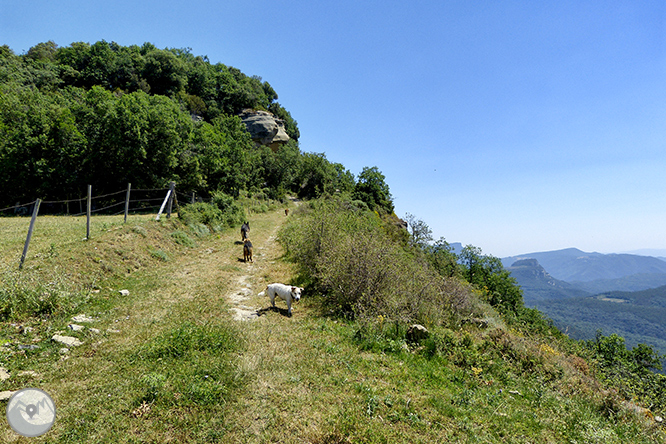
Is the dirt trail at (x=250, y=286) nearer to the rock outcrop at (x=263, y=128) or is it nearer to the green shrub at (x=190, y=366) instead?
the green shrub at (x=190, y=366)

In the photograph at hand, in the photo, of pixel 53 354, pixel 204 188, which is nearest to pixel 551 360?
pixel 53 354

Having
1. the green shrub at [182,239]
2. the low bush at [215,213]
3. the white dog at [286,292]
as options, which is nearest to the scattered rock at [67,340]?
the white dog at [286,292]

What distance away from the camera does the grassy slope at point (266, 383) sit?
385cm

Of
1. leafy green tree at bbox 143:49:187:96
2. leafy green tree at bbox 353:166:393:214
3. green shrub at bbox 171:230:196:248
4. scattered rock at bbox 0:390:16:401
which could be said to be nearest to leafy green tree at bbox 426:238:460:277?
leafy green tree at bbox 353:166:393:214

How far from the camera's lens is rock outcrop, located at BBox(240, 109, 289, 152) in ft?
194

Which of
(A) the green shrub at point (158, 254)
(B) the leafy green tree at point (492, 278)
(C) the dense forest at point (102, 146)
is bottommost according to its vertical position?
(B) the leafy green tree at point (492, 278)

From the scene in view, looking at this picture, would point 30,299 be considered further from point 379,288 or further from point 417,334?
point 417,334

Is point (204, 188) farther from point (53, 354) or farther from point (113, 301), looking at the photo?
point (53, 354)

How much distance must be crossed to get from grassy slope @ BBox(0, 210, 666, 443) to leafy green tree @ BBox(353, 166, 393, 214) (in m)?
39.6

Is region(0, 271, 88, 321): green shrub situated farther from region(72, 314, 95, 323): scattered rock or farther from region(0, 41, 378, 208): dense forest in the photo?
region(0, 41, 378, 208): dense forest

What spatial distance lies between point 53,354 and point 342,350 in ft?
18.0

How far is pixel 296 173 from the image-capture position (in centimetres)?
5272

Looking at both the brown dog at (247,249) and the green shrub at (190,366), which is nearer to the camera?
the green shrub at (190,366)

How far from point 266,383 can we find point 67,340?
4.13 m
